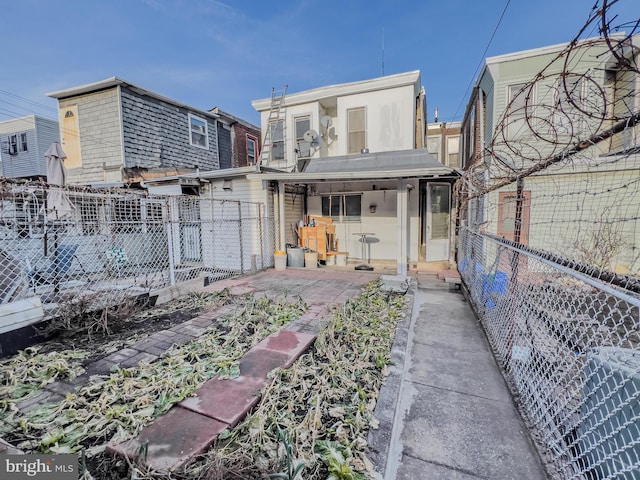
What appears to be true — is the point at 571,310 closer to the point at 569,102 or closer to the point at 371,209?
the point at 569,102

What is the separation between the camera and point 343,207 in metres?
9.60

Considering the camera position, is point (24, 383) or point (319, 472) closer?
point (319, 472)

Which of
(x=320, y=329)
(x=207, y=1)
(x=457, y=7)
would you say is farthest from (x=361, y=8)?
(x=320, y=329)

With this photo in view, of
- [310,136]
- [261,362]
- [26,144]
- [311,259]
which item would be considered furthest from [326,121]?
[26,144]

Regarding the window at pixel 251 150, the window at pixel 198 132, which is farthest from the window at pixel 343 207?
the window at pixel 251 150

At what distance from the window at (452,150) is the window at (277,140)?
11.4 meters

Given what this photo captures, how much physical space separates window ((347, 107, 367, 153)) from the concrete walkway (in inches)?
272

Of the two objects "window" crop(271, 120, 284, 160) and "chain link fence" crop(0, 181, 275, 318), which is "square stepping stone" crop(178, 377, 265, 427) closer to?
"chain link fence" crop(0, 181, 275, 318)

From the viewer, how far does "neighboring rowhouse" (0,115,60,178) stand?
14.3m

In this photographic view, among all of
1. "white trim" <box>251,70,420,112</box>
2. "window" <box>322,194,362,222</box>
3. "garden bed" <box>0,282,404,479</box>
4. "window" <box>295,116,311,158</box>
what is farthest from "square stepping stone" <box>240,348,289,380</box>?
"white trim" <box>251,70,420,112</box>

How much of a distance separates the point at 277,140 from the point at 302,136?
0.97 meters

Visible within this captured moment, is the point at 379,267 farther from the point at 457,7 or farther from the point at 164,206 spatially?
the point at 457,7

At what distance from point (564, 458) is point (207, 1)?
10037 millimetres

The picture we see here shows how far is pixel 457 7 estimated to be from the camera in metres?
7.26
